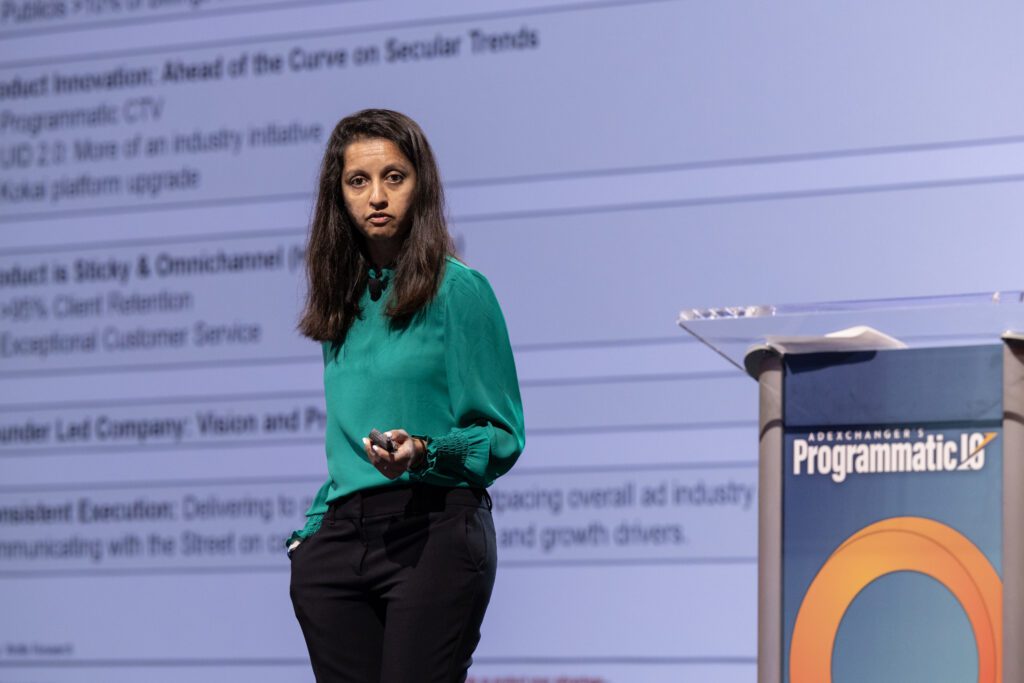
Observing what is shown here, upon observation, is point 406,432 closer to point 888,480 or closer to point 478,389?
point 478,389

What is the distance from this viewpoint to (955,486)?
1.65 m

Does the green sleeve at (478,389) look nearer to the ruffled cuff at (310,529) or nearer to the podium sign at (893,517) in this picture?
the ruffled cuff at (310,529)

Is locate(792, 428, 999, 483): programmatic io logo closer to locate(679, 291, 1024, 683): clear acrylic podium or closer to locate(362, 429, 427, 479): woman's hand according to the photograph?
locate(679, 291, 1024, 683): clear acrylic podium

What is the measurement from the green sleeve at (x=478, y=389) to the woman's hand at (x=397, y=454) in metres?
0.08

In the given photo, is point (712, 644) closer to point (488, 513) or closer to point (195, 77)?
point (488, 513)

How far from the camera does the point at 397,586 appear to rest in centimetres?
158

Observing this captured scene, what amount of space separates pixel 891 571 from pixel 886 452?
0.43ft

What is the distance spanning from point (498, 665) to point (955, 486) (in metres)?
1.70

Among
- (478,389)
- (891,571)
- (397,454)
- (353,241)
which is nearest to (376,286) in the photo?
(353,241)

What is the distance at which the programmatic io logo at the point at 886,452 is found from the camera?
1.65m

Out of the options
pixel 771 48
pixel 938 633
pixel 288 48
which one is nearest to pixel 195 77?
pixel 288 48

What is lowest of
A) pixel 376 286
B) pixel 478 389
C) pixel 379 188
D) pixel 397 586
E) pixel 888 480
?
pixel 397 586

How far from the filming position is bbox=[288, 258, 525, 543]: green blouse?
5.28ft

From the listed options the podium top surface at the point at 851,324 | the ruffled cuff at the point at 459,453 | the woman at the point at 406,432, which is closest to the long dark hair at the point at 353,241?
the woman at the point at 406,432
